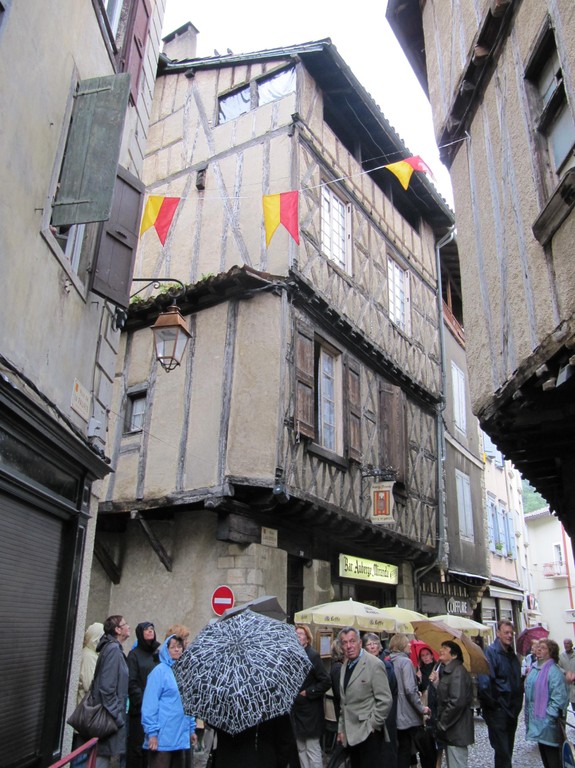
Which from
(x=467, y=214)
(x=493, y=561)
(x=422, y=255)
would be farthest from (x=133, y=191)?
(x=493, y=561)

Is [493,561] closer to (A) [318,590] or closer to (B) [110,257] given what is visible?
(A) [318,590]

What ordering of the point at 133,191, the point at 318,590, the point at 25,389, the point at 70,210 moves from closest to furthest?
the point at 25,389 → the point at 70,210 → the point at 133,191 → the point at 318,590

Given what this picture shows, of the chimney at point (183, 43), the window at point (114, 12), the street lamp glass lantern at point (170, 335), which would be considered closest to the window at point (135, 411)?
the street lamp glass lantern at point (170, 335)

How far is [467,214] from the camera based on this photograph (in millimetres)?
6812

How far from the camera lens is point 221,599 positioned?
8859 millimetres

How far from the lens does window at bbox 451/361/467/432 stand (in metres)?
17.2

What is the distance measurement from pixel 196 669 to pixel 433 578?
41.2 ft

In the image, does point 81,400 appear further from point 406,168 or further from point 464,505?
point 464,505

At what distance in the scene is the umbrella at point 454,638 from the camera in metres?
8.12

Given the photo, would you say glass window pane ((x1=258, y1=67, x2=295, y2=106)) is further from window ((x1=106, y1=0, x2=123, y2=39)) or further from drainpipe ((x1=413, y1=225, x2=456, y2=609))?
drainpipe ((x1=413, y1=225, x2=456, y2=609))

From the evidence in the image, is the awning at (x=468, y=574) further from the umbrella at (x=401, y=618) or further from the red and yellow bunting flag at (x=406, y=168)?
the red and yellow bunting flag at (x=406, y=168)

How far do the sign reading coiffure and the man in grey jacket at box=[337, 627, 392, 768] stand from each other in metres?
6.12

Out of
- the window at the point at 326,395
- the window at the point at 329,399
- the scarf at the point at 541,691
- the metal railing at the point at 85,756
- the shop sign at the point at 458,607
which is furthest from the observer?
the shop sign at the point at 458,607

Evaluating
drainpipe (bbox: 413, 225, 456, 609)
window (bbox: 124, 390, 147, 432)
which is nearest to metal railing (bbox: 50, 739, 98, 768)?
window (bbox: 124, 390, 147, 432)
